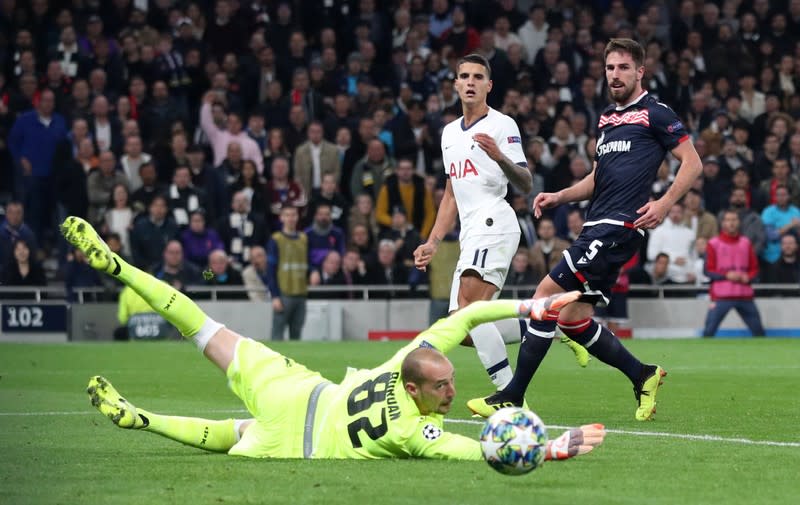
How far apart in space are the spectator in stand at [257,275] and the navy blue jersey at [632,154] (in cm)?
1252

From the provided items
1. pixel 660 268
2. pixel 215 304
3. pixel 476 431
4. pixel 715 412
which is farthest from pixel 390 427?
pixel 660 268

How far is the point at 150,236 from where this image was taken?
22.2m

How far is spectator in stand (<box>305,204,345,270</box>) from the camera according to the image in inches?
904

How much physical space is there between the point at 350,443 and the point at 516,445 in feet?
4.03

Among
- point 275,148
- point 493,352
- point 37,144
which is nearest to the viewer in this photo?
point 493,352

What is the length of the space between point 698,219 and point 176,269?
26.7ft

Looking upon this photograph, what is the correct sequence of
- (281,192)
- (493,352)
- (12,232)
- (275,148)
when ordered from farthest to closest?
(275,148), (281,192), (12,232), (493,352)

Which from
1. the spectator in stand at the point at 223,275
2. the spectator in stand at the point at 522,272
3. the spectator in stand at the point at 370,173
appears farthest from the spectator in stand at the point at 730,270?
the spectator in stand at the point at 223,275

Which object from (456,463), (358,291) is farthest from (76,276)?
(456,463)

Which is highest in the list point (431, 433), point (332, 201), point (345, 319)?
point (332, 201)

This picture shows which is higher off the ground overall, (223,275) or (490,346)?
(490,346)

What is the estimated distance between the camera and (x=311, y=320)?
76.7 ft

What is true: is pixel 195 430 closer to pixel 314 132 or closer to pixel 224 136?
pixel 314 132

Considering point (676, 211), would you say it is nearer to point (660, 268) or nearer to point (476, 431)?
point (660, 268)
